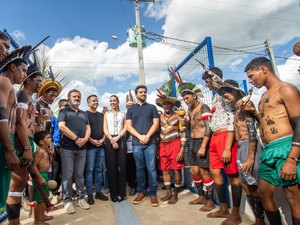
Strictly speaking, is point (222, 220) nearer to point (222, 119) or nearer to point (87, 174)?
point (222, 119)

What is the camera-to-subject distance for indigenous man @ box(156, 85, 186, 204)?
4.40 m

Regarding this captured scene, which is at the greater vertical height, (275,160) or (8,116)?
(8,116)

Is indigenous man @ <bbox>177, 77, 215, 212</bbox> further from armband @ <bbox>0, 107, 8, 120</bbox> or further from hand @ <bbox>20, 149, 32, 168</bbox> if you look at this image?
armband @ <bbox>0, 107, 8, 120</bbox>

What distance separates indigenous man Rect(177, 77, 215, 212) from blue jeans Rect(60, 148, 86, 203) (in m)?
2.10

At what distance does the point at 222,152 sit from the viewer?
338 cm

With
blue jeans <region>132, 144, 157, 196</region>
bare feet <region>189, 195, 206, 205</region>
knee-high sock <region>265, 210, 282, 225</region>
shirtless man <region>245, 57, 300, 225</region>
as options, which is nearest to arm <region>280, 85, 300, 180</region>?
shirtless man <region>245, 57, 300, 225</region>

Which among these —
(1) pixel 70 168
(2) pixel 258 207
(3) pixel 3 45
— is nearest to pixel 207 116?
(2) pixel 258 207

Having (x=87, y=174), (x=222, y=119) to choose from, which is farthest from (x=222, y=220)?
(x=87, y=174)

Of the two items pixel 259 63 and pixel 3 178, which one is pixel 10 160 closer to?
pixel 3 178

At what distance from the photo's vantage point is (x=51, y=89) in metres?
4.25

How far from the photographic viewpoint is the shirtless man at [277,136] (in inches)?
83.1

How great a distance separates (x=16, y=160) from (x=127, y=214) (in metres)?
2.22

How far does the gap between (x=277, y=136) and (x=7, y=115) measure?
2.69 meters

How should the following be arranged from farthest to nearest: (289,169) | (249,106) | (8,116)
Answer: (249,106) < (8,116) < (289,169)
